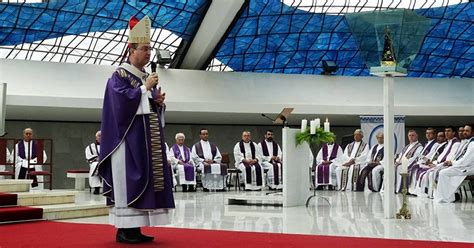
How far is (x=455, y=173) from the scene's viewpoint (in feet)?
43.6

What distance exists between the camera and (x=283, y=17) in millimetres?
22891

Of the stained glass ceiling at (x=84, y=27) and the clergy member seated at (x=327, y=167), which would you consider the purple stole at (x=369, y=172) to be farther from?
the stained glass ceiling at (x=84, y=27)

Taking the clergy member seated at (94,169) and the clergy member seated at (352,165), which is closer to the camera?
the clergy member seated at (94,169)

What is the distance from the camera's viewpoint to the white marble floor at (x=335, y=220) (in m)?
6.98

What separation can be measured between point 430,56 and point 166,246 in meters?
22.2

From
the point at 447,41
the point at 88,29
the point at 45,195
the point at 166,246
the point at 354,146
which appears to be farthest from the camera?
the point at 447,41

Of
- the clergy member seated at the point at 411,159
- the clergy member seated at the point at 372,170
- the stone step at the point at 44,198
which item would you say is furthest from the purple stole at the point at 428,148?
the stone step at the point at 44,198

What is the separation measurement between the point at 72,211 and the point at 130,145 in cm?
345

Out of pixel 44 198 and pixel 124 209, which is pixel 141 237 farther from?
pixel 44 198

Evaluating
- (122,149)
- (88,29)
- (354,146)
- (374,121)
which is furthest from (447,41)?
Answer: (122,149)

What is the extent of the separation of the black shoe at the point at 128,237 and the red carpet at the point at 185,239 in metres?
0.09

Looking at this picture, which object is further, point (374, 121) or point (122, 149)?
point (374, 121)

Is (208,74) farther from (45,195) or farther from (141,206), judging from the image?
(141,206)

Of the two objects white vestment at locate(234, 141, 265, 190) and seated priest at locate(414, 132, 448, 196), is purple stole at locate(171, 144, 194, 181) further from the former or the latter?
seated priest at locate(414, 132, 448, 196)
